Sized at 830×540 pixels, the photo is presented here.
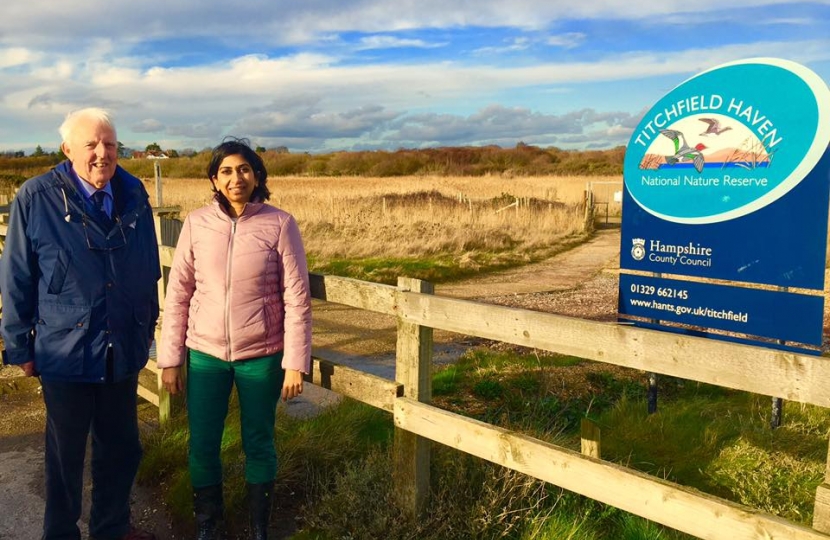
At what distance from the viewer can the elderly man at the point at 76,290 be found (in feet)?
9.41

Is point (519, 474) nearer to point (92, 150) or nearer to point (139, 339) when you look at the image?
point (139, 339)

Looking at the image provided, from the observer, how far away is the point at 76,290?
2893 mm

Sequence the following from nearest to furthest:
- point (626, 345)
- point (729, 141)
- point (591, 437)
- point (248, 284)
→ point (626, 345) < point (591, 437) < point (248, 284) < point (729, 141)

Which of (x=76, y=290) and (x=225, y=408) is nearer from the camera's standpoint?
(x=76, y=290)

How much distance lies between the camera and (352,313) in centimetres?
916

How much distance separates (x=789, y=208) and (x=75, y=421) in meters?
3.84

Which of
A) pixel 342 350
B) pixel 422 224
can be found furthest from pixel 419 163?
pixel 342 350

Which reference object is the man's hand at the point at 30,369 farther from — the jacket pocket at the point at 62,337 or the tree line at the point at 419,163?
the tree line at the point at 419,163

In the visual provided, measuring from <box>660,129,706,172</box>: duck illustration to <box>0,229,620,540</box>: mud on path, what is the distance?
3.08 metres

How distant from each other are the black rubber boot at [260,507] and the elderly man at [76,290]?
0.78 metres

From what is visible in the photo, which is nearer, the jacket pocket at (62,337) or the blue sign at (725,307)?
the jacket pocket at (62,337)

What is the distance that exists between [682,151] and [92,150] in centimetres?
335

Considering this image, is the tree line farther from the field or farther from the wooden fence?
the wooden fence

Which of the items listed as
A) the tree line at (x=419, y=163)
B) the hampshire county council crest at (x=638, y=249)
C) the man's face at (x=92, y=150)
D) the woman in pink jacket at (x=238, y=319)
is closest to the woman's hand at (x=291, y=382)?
the woman in pink jacket at (x=238, y=319)
